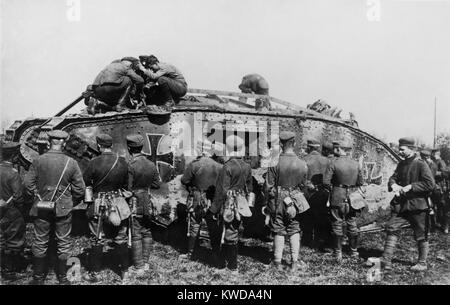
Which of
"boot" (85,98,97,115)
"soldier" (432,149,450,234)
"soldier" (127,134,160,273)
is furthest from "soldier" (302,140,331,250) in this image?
"boot" (85,98,97,115)

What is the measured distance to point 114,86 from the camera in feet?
25.9

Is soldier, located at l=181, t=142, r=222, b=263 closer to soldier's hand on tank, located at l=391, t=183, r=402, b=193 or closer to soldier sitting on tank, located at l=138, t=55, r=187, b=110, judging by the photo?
soldier sitting on tank, located at l=138, t=55, r=187, b=110

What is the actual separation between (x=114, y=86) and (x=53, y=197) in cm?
315

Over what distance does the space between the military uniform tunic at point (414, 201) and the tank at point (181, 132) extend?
9.66 ft

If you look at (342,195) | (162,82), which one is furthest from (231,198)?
(162,82)

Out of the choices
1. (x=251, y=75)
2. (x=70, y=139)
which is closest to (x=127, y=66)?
(x=70, y=139)

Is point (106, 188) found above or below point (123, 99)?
below

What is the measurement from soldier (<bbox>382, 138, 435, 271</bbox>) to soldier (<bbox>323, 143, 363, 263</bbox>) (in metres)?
0.85

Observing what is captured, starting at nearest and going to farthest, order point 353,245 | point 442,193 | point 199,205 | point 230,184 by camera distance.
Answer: point 230,184
point 199,205
point 353,245
point 442,193

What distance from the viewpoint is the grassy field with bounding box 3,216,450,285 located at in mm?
6117

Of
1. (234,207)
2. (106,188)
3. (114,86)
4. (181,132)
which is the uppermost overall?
(114,86)

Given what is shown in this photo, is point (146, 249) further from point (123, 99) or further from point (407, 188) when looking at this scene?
point (407, 188)

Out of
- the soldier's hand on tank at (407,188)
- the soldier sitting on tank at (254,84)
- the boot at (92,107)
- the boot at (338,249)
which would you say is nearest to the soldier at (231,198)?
the boot at (338,249)

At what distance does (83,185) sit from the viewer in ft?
18.9
